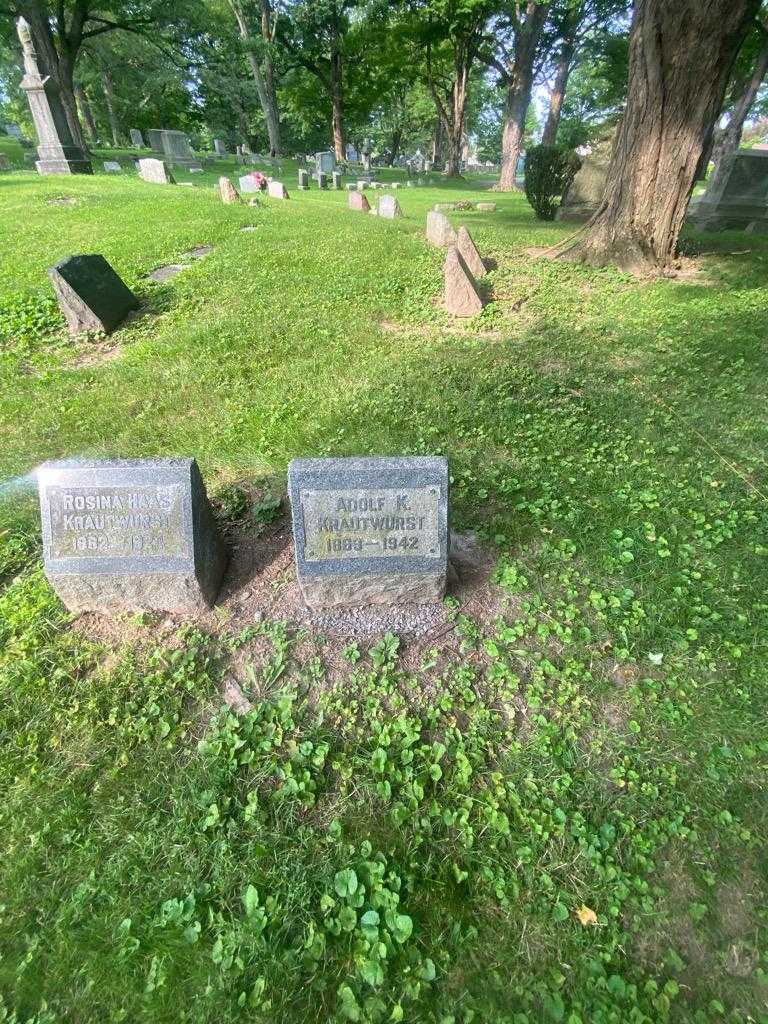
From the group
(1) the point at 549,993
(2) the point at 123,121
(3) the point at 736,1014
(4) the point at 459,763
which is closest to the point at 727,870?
(3) the point at 736,1014

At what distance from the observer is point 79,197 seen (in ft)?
42.9

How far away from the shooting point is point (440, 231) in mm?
10297

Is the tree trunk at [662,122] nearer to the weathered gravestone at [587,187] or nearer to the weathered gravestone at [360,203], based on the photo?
the weathered gravestone at [587,187]

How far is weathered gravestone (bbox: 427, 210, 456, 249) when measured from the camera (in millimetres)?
10141

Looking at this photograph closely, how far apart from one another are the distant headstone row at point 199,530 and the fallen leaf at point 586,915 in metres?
1.57

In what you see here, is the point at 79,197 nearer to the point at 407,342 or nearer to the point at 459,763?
the point at 407,342

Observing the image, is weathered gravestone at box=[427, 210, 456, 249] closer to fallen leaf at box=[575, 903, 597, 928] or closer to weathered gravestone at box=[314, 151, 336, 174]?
fallen leaf at box=[575, 903, 597, 928]

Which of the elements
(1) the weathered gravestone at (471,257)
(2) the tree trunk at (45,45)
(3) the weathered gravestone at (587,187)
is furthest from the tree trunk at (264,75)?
(1) the weathered gravestone at (471,257)

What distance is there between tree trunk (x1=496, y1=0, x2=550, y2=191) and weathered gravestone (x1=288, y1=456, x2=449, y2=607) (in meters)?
25.9

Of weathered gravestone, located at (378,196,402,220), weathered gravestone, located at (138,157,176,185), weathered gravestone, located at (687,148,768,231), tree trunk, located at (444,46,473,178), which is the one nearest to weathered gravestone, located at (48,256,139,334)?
weathered gravestone, located at (378,196,402,220)

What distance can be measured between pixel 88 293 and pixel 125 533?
16.9 ft

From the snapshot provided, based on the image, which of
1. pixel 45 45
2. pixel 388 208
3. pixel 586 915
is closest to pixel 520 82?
pixel 388 208

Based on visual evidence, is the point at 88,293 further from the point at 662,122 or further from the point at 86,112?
the point at 86,112

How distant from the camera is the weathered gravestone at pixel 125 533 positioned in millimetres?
2756
